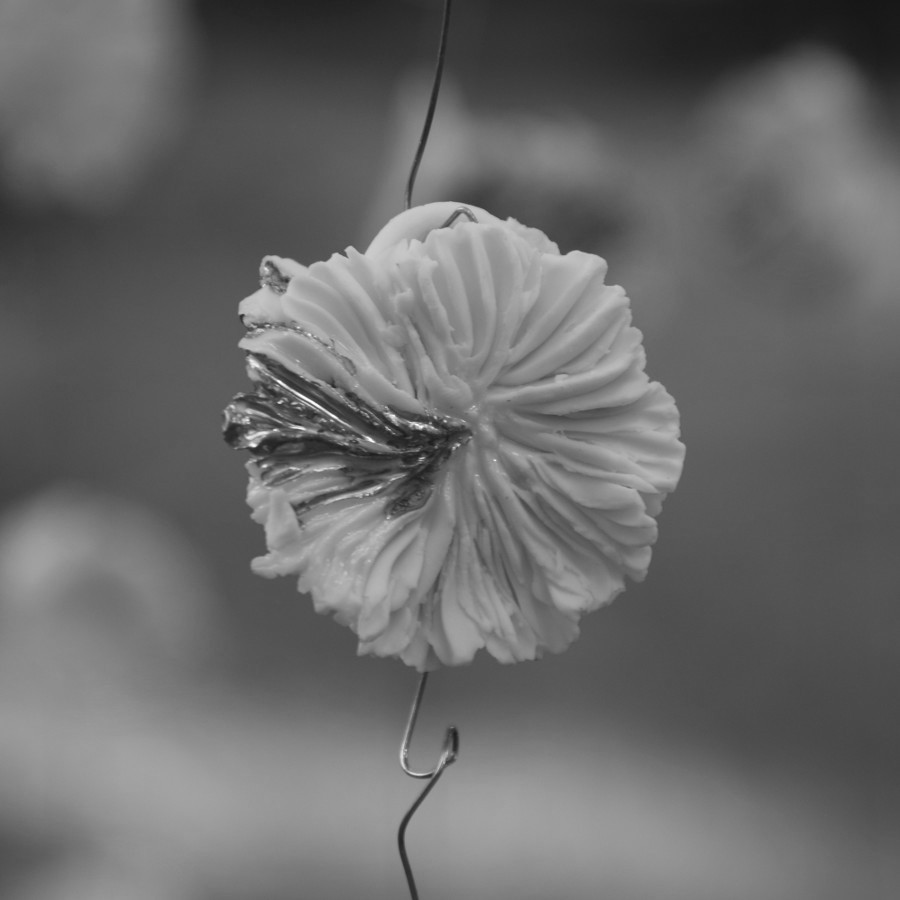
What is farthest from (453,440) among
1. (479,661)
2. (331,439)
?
(479,661)

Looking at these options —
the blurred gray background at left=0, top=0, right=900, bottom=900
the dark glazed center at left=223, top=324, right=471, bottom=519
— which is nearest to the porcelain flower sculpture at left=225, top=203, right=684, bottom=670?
the dark glazed center at left=223, top=324, right=471, bottom=519

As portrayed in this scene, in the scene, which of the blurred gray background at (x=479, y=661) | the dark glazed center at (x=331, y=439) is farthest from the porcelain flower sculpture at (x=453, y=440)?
the blurred gray background at (x=479, y=661)

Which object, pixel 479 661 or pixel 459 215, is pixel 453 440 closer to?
pixel 459 215

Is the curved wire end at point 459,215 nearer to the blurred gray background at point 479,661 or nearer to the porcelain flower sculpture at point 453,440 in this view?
the porcelain flower sculpture at point 453,440

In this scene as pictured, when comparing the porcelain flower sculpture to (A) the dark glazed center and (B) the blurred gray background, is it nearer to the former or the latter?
(A) the dark glazed center

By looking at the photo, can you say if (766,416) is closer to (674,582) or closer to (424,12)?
(674,582)

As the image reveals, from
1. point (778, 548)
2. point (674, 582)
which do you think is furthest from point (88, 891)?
point (778, 548)
